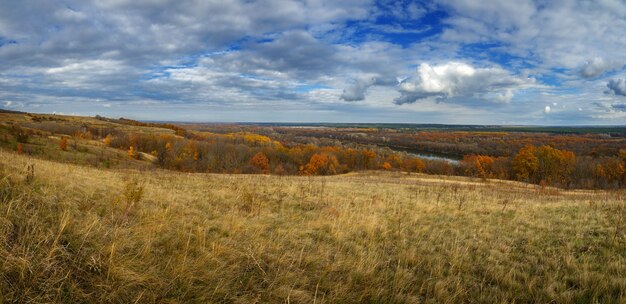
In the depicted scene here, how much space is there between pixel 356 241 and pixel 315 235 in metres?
0.82

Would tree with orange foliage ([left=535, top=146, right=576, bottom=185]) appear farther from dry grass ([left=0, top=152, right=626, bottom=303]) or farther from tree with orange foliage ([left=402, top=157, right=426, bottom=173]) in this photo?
dry grass ([left=0, top=152, right=626, bottom=303])

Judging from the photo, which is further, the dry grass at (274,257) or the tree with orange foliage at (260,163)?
the tree with orange foliage at (260,163)

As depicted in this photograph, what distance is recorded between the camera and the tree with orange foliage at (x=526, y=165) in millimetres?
75500

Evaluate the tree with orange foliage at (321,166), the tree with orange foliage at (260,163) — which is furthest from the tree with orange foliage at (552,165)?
the tree with orange foliage at (260,163)

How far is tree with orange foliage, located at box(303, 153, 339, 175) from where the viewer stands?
277 ft

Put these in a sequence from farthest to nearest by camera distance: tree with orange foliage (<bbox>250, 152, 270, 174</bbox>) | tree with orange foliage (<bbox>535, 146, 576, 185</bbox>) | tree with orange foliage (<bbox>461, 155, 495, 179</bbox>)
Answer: tree with orange foliage (<bbox>250, 152, 270, 174</bbox>) → tree with orange foliage (<bbox>461, 155, 495, 179</bbox>) → tree with orange foliage (<bbox>535, 146, 576, 185</bbox>)

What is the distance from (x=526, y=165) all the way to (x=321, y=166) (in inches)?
1884

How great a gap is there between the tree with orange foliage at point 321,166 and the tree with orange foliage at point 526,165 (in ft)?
137

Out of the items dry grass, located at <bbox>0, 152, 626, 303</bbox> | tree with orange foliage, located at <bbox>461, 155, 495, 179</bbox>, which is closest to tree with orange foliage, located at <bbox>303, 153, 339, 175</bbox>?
tree with orange foliage, located at <bbox>461, 155, 495, 179</bbox>

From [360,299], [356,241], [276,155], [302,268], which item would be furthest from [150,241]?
[276,155]

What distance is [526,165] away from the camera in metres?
76.9

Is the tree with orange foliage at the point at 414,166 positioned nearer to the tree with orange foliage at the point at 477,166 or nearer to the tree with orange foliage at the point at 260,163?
the tree with orange foliage at the point at 477,166

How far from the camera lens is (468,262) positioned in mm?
5496

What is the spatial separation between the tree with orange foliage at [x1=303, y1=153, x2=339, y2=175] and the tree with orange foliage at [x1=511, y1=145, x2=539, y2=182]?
137 feet
